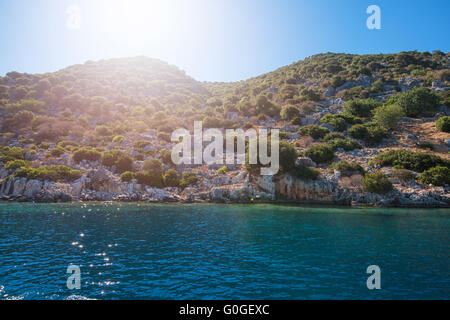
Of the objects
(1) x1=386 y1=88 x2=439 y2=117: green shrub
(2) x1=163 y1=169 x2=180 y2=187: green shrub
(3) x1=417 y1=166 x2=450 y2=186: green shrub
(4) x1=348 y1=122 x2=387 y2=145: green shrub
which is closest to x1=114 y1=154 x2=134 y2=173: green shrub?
Result: (2) x1=163 y1=169 x2=180 y2=187: green shrub

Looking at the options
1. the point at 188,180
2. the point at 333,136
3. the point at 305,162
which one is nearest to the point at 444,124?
the point at 333,136

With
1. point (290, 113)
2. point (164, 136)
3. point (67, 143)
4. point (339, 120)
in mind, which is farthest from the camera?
point (290, 113)

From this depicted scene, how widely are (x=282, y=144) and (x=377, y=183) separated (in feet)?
51.9

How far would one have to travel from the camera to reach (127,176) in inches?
1626

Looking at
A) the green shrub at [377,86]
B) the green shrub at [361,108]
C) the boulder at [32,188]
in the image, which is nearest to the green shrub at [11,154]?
the boulder at [32,188]

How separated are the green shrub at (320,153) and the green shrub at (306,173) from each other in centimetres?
523

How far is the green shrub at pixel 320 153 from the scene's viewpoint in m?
44.5

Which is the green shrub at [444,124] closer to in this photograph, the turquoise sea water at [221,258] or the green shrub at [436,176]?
the green shrub at [436,176]

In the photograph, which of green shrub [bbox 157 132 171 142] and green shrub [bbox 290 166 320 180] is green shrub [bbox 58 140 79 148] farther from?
green shrub [bbox 290 166 320 180]

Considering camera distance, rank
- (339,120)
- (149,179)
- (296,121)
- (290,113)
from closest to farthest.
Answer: (149,179), (339,120), (296,121), (290,113)

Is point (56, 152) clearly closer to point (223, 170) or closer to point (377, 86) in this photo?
point (223, 170)

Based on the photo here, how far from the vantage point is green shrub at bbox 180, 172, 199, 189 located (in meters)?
42.2

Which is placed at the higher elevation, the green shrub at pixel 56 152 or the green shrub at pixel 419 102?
the green shrub at pixel 419 102

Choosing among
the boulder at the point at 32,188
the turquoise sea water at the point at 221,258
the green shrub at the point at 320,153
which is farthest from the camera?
the green shrub at the point at 320,153
